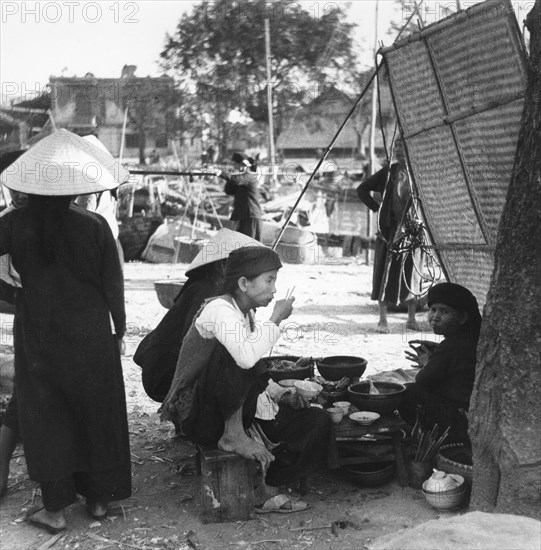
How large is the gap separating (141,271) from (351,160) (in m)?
26.3

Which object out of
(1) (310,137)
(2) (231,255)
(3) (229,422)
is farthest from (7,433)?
(1) (310,137)

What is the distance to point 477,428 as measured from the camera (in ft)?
10.5

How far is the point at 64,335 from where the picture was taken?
3598 millimetres

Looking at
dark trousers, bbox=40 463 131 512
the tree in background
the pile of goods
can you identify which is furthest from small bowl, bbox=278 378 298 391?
the tree in background

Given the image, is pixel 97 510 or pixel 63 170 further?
pixel 97 510

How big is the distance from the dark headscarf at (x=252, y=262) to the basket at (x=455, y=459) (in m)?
1.33

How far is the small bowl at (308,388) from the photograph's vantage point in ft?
14.4

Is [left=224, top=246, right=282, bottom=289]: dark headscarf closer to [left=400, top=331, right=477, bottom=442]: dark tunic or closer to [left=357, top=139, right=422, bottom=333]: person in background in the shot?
[left=400, top=331, right=477, bottom=442]: dark tunic

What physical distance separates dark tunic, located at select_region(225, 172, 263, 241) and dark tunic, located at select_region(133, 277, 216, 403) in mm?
8160

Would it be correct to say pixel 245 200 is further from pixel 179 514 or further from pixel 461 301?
pixel 179 514

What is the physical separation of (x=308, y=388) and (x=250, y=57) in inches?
1399

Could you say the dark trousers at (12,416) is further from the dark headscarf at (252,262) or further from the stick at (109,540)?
the dark headscarf at (252,262)

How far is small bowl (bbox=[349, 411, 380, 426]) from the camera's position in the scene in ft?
13.6

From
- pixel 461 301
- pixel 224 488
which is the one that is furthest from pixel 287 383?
pixel 461 301
